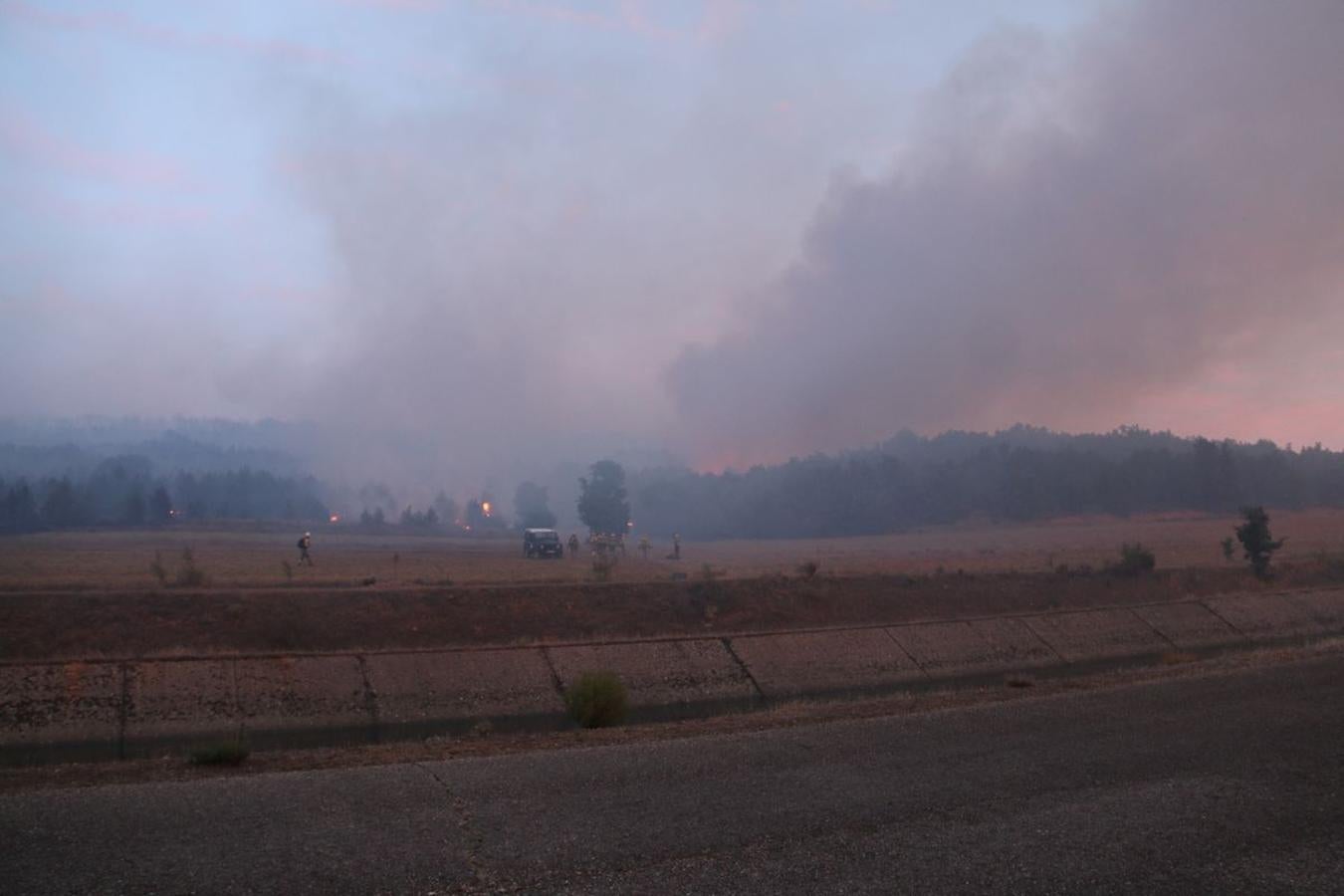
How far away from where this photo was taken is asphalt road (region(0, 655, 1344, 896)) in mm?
8891

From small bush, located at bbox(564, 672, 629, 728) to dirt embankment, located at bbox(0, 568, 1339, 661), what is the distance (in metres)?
16.3

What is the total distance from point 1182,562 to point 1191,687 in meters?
47.4

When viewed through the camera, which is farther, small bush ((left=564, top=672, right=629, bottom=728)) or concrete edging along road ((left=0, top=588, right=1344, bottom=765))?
concrete edging along road ((left=0, top=588, right=1344, bottom=765))

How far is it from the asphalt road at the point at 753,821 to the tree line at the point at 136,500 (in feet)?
292

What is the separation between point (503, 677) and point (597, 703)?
11.2 metres

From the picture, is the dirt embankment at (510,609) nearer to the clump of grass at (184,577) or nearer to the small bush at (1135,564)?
the small bush at (1135,564)

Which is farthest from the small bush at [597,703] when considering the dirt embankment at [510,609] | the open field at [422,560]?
the open field at [422,560]

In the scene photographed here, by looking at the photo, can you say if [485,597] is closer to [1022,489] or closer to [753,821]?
[753,821]

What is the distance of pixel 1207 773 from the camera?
1258cm

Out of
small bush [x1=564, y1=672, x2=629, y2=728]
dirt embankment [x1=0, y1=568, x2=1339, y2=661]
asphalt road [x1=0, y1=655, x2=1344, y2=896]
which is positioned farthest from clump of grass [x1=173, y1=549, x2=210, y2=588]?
asphalt road [x1=0, y1=655, x2=1344, y2=896]

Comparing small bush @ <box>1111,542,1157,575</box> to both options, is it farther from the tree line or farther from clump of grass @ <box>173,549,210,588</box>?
the tree line

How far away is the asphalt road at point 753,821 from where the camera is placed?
29.2ft

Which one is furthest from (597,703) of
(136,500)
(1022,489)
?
(1022,489)

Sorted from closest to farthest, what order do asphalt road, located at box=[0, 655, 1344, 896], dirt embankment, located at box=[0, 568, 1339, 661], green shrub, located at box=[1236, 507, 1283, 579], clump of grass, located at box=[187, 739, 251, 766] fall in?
asphalt road, located at box=[0, 655, 1344, 896] → clump of grass, located at box=[187, 739, 251, 766] → dirt embankment, located at box=[0, 568, 1339, 661] → green shrub, located at box=[1236, 507, 1283, 579]
